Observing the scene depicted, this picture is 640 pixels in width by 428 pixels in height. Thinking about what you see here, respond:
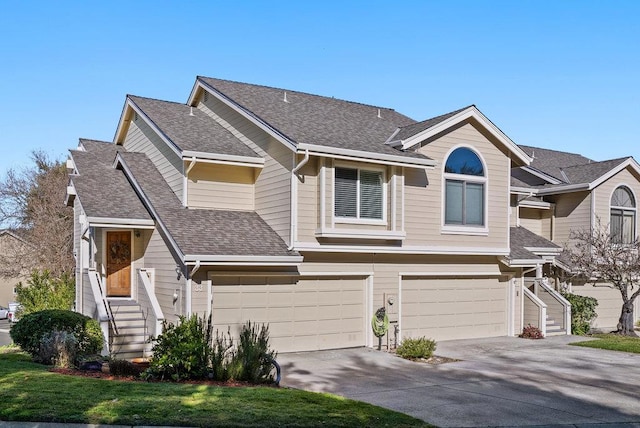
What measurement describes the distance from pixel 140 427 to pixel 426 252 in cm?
1186

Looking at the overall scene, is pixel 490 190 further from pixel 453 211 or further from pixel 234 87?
pixel 234 87

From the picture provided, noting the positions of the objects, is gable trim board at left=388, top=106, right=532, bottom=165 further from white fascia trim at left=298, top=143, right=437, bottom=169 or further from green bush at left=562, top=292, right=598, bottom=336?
green bush at left=562, top=292, right=598, bottom=336

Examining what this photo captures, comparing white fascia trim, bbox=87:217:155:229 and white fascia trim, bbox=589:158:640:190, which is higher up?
white fascia trim, bbox=589:158:640:190

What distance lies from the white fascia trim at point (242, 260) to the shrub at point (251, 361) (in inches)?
120

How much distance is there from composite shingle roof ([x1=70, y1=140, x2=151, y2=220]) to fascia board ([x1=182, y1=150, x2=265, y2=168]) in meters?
2.18

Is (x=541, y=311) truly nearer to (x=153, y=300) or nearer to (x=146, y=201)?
(x=153, y=300)

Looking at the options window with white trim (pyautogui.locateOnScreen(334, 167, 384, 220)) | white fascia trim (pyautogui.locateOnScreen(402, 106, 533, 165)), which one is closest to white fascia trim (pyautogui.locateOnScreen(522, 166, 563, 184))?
white fascia trim (pyautogui.locateOnScreen(402, 106, 533, 165))

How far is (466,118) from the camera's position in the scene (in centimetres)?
1881

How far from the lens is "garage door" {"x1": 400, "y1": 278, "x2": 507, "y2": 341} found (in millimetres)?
18464

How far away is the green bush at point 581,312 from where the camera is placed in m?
21.7

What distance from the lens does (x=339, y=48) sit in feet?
65.1

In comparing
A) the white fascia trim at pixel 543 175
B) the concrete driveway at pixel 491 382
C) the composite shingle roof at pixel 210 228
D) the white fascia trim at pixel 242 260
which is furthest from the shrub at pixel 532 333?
the composite shingle roof at pixel 210 228

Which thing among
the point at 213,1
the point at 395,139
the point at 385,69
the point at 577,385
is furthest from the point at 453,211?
the point at 213,1

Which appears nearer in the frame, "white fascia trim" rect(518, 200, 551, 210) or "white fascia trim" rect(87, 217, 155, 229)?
"white fascia trim" rect(87, 217, 155, 229)
